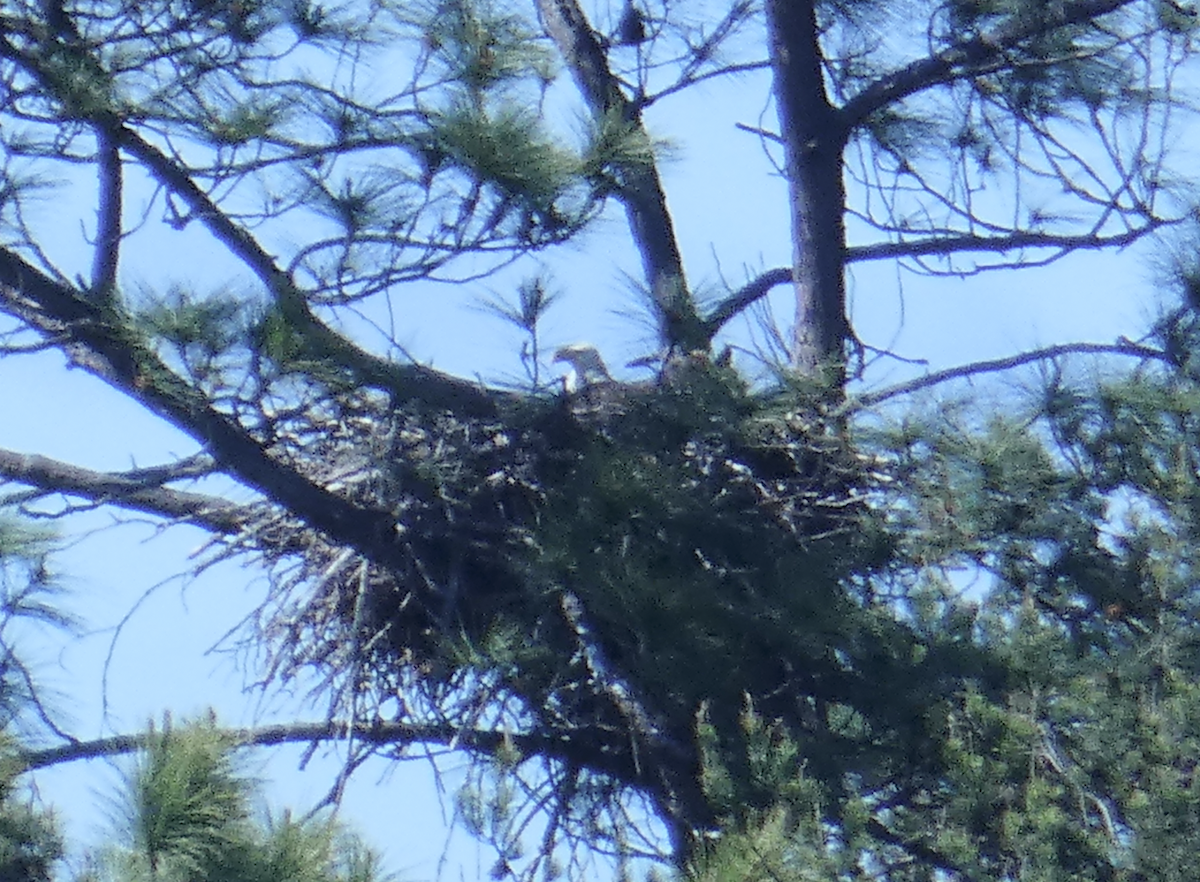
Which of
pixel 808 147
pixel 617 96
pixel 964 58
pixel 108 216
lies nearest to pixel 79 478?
pixel 108 216

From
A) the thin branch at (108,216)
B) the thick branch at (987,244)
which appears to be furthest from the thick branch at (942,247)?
the thin branch at (108,216)

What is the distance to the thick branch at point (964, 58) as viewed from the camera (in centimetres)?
589

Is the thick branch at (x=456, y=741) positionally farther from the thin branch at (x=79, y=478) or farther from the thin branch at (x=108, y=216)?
the thin branch at (x=108, y=216)

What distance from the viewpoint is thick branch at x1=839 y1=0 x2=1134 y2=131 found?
5.89 metres

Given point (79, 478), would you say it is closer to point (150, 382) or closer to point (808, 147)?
point (150, 382)

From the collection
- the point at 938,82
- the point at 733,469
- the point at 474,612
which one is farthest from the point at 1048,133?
the point at 474,612

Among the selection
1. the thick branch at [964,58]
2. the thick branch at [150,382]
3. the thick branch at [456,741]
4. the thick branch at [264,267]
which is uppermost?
the thick branch at [964,58]

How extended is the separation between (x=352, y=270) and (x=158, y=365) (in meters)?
0.41

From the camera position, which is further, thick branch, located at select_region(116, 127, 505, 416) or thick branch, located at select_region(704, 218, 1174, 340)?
thick branch, located at select_region(704, 218, 1174, 340)

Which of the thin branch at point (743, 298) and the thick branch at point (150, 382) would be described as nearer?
the thick branch at point (150, 382)

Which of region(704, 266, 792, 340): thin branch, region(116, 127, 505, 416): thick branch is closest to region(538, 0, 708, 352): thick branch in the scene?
region(704, 266, 792, 340): thin branch

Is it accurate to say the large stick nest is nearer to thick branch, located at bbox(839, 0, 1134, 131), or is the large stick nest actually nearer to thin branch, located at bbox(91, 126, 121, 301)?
thin branch, located at bbox(91, 126, 121, 301)

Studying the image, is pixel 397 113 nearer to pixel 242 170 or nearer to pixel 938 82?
pixel 242 170

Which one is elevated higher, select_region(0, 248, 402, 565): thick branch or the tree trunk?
the tree trunk
